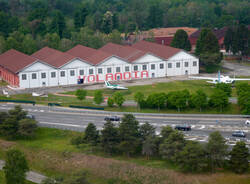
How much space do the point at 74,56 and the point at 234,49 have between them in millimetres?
53259

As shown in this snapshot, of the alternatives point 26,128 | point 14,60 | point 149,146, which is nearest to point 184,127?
point 149,146

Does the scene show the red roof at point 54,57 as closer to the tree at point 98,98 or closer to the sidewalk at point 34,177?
the tree at point 98,98

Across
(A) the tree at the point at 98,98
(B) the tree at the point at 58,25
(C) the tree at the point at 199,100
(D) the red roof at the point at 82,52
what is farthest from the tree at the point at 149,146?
(B) the tree at the point at 58,25

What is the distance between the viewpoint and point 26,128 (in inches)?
3378

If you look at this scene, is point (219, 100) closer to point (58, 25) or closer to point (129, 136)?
point (129, 136)

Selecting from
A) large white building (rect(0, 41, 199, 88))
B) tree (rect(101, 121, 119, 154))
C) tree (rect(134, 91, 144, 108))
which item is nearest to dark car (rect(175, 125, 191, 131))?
tree (rect(101, 121, 119, 154))

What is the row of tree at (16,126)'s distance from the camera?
85.6 metres

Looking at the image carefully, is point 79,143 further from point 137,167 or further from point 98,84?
point 98,84

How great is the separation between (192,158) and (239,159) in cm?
673

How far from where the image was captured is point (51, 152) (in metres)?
79.9

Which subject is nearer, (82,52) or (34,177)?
(34,177)

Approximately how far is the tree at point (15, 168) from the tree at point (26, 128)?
59.5 ft

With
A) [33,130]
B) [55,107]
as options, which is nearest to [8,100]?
[55,107]

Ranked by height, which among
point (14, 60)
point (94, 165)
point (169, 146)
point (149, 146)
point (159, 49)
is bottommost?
point (94, 165)
